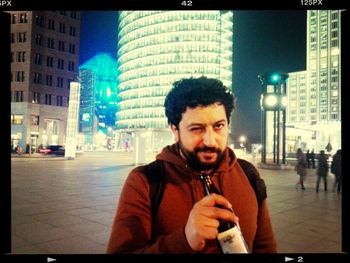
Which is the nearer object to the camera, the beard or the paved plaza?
the beard

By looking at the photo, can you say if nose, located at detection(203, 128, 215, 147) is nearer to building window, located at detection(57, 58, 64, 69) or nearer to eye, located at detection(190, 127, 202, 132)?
eye, located at detection(190, 127, 202, 132)

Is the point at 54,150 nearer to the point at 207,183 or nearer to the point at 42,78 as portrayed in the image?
the point at 42,78

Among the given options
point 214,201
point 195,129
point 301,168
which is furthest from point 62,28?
point 214,201

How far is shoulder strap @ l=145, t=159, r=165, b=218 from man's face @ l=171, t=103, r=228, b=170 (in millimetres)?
280

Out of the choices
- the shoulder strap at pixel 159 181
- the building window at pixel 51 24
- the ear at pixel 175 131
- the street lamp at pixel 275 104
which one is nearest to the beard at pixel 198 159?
the ear at pixel 175 131

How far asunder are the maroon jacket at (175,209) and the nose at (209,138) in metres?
0.22

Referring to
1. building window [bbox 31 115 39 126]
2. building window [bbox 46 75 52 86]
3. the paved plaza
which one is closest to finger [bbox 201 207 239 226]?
the paved plaza

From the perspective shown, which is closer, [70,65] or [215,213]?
[215,213]

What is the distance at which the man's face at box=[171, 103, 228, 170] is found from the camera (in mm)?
2371

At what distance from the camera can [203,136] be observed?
2379 millimetres

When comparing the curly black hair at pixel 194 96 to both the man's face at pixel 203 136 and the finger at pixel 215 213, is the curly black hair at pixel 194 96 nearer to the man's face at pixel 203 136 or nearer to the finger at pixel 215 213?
the man's face at pixel 203 136

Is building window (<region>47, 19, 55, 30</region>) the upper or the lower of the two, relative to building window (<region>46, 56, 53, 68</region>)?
upper

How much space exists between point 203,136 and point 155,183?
0.57 metres

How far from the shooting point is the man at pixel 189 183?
2191 mm
